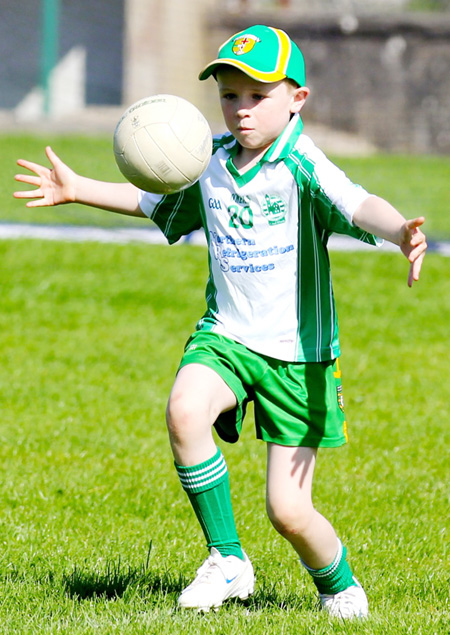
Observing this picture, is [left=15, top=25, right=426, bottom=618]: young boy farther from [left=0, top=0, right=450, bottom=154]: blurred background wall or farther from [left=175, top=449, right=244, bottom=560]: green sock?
[left=0, top=0, right=450, bottom=154]: blurred background wall

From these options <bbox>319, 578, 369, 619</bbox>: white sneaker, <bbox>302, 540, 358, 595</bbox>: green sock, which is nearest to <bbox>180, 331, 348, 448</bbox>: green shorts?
<bbox>302, 540, 358, 595</bbox>: green sock

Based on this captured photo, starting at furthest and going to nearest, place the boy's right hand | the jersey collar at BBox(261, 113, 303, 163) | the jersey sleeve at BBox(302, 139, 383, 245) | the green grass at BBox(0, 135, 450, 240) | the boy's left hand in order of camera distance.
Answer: the green grass at BBox(0, 135, 450, 240) → the boy's right hand → the jersey collar at BBox(261, 113, 303, 163) → the jersey sleeve at BBox(302, 139, 383, 245) → the boy's left hand

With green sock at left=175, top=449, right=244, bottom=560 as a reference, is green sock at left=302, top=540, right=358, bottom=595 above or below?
below

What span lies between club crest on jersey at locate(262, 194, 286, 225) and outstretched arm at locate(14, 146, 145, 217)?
0.55 meters

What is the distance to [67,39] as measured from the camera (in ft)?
88.8

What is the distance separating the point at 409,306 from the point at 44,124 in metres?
17.9

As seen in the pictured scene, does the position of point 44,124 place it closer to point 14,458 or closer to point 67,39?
point 67,39

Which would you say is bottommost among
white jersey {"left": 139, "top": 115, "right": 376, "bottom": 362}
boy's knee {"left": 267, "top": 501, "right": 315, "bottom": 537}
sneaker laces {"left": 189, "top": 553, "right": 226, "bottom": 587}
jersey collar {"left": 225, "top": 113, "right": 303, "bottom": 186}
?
sneaker laces {"left": 189, "top": 553, "right": 226, "bottom": 587}

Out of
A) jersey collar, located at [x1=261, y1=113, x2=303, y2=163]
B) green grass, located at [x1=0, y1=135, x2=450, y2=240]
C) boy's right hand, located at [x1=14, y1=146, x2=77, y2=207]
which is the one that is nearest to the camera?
jersey collar, located at [x1=261, y1=113, x2=303, y2=163]

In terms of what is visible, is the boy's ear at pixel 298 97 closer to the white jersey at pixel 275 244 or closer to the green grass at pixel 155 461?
the white jersey at pixel 275 244

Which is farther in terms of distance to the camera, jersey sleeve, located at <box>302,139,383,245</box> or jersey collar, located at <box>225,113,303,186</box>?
jersey collar, located at <box>225,113,303,186</box>

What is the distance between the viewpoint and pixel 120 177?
16875mm

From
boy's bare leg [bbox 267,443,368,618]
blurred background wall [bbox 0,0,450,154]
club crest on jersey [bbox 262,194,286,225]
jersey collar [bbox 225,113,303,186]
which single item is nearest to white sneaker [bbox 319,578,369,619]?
boy's bare leg [bbox 267,443,368,618]

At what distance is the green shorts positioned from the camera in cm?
358
